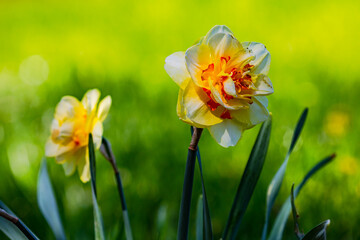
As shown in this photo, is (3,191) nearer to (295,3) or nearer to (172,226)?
(172,226)

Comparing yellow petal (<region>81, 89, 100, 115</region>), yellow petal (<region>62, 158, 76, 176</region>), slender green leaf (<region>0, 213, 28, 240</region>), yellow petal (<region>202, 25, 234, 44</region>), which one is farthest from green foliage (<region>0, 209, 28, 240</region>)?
yellow petal (<region>202, 25, 234, 44</region>)

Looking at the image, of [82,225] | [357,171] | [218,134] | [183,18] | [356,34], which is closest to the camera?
[218,134]

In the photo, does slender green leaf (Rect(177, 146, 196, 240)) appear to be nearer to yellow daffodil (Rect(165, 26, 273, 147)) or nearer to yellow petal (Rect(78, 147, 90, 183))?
yellow daffodil (Rect(165, 26, 273, 147))

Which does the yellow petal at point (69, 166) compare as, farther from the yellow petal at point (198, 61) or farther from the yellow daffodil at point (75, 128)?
the yellow petal at point (198, 61)

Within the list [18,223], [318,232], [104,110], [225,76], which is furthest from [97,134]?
[318,232]

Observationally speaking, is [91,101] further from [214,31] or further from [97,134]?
[214,31]

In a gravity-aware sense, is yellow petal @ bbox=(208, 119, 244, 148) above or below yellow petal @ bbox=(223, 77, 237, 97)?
below

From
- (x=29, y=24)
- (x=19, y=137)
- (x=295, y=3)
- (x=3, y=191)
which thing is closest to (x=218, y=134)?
(x=3, y=191)
